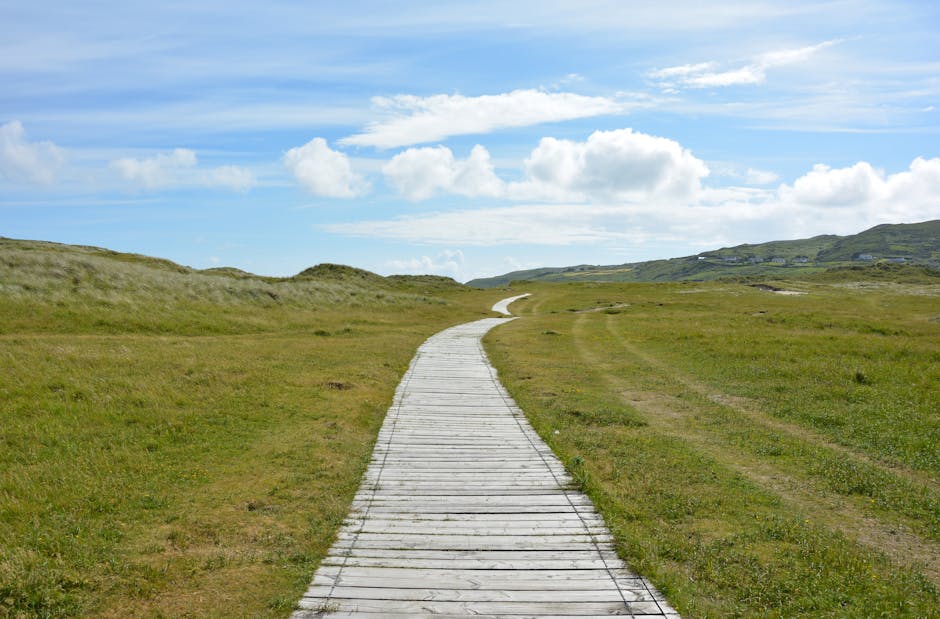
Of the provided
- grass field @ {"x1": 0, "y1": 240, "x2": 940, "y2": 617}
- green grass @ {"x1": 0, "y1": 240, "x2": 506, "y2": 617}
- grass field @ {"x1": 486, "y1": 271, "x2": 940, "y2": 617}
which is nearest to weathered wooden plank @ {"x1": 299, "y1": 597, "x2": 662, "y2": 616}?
grass field @ {"x1": 0, "y1": 240, "x2": 940, "y2": 617}

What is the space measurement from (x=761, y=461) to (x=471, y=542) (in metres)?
8.42

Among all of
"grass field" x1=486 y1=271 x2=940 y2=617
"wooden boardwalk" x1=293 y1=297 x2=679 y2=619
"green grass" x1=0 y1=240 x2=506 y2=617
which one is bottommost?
"grass field" x1=486 y1=271 x2=940 y2=617

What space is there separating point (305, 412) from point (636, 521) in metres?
10.7

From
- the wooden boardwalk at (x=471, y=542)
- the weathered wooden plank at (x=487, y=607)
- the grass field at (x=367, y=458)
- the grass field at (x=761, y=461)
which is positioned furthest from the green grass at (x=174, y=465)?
the grass field at (x=761, y=461)

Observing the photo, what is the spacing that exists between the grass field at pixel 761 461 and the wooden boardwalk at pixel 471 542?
2.23ft

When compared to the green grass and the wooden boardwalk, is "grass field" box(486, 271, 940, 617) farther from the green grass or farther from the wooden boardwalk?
the green grass

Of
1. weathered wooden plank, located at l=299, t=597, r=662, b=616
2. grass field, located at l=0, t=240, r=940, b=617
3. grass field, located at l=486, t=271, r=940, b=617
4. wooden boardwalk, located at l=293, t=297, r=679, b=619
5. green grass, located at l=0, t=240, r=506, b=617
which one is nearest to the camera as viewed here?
weathered wooden plank, located at l=299, t=597, r=662, b=616

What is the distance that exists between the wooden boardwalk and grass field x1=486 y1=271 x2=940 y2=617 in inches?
26.8

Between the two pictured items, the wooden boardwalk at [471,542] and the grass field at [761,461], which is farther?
the grass field at [761,461]

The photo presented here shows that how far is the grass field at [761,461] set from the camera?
8031 millimetres

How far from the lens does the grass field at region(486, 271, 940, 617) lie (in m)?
8.03

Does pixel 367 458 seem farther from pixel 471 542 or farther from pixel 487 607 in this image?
pixel 487 607

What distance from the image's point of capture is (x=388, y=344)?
1303 inches

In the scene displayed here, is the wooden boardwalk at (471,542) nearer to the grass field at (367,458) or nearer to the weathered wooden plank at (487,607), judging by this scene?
the weathered wooden plank at (487,607)
